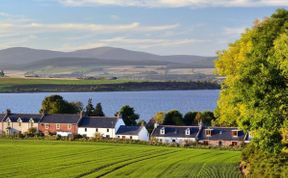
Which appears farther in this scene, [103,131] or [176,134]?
[103,131]

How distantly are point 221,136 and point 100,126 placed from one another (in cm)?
2713

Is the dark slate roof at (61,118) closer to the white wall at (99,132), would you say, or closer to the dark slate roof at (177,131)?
the white wall at (99,132)

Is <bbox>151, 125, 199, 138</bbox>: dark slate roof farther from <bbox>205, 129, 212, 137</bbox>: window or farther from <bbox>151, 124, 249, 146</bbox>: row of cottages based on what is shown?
<bbox>205, 129, 212, 137</bbox>: window

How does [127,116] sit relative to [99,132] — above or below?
above

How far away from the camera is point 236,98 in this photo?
48.2m

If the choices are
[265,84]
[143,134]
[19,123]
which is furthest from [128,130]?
[265,84]

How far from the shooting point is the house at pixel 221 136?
9725 cm

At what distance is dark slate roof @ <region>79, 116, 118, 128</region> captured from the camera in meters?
114

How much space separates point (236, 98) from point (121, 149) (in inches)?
1245

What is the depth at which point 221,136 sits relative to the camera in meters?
98.8

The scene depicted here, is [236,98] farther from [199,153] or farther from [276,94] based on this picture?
[199,153]

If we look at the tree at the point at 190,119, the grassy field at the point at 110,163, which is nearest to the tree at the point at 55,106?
the tree at the point at 190,119

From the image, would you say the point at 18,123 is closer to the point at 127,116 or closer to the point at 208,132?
the point at 127,116

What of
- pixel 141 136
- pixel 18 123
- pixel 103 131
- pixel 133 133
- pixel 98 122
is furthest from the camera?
pixel 18 123
